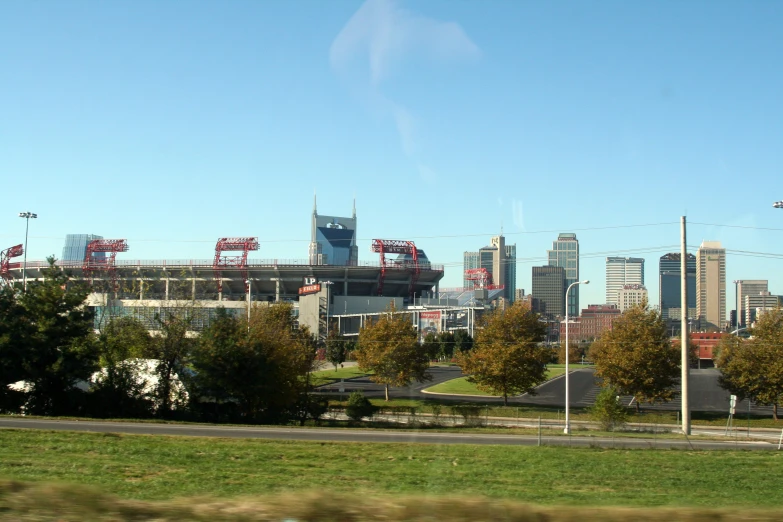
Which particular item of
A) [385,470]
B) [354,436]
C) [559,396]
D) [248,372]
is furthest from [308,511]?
[559,396]

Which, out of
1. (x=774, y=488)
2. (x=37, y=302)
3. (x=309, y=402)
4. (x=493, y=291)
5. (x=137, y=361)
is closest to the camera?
(x=774, y=488)

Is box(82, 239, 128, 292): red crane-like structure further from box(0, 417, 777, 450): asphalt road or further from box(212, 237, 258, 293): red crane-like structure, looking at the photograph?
box(0, 417, 777, 450): asphalt road

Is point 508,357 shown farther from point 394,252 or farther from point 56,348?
point 394,252

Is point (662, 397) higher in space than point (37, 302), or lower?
lower

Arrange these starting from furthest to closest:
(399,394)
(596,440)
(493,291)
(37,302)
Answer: (493,291), (399,394), (37,302), (596,440)

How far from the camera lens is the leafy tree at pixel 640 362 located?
1533 inches

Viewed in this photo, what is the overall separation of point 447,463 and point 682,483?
438cm

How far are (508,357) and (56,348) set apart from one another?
24321 mm

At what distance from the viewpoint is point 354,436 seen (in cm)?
2183

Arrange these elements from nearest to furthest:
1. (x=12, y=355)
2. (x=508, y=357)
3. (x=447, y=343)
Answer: (x=12, y=355) < (x=508, y=357) < (x=447, y=343)

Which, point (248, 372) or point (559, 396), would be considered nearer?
point (248, 372)

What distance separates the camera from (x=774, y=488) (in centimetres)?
1162

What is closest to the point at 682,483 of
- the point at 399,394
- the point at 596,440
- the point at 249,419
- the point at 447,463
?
the point at 447,463

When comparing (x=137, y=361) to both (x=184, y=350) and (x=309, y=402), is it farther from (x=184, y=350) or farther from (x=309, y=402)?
(x=309, y=402)
